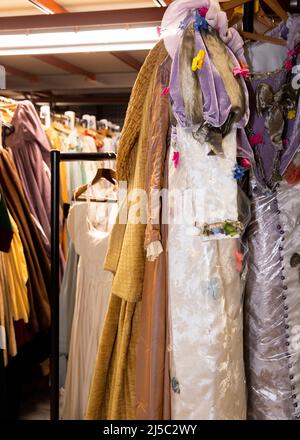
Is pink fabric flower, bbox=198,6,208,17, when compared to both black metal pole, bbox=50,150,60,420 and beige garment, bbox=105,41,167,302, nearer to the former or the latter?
beige garment, bbox=105,41,167,302

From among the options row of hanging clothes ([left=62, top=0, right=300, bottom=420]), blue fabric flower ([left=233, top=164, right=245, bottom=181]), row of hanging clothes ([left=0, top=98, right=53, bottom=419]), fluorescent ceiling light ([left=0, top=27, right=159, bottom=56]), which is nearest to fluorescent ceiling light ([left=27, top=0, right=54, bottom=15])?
fluorescent ceiling light ([left=0, top=27, right=159, bottom=56])

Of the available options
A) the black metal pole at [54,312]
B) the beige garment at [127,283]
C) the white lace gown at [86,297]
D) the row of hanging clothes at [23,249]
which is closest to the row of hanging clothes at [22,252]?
the row of hanging clothes at [23,249]

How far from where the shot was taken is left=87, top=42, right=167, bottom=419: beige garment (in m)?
1.00

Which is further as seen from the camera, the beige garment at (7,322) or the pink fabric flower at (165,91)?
the beige garment at (7,322)

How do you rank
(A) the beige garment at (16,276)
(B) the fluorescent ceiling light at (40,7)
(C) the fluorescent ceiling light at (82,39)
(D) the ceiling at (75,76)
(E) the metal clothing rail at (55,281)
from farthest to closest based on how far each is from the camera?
(D) the ceiling at (75,76) < (A) the beige garment at (16,276) < (B) the fluorescent ceiling light at (40,7) < (C) the fluorescent ceiling light at (82,39) < (E) the metal clothing rail at (55,281)

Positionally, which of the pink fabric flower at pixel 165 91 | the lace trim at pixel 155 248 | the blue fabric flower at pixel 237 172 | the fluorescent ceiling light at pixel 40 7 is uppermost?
the fluorescent ceiling light at pixel 40 7

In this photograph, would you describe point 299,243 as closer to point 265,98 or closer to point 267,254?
point 267,254

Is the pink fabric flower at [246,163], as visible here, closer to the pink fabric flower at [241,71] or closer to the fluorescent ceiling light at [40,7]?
the pink fabric flower at [241,71]

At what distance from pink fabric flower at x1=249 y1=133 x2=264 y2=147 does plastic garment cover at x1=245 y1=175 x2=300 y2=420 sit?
0.08 meters

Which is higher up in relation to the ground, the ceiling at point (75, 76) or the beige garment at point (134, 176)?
the ceiling at point (75, 76)

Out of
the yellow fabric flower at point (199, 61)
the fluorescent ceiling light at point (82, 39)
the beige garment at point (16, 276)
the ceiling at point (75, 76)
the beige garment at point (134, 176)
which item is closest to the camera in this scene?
the yellow fabric flower at point (199, 61)

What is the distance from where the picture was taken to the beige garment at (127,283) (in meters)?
1.00
